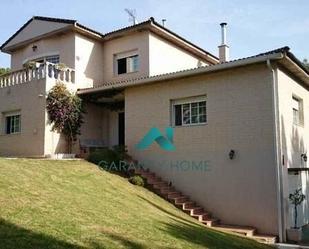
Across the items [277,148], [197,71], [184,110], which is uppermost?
[197,71]

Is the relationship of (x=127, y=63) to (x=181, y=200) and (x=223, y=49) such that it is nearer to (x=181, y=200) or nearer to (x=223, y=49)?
(x=223, y=49)

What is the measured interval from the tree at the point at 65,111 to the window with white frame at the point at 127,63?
335cm

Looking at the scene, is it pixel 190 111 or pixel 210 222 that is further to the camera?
pixel 190 111

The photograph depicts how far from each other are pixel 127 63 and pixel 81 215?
13910mm

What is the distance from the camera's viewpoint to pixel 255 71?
1567 cm

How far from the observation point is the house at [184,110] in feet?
50.0

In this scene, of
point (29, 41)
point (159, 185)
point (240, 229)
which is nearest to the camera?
point (240, 229)

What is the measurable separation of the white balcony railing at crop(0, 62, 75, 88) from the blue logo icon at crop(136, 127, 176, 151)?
18.1 feet

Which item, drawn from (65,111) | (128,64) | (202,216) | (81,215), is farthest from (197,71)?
(81,215)

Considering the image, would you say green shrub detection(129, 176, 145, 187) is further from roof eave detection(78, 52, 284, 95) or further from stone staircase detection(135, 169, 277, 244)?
roof eave detection(78, 52, 284, 95)

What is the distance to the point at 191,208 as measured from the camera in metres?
16.0

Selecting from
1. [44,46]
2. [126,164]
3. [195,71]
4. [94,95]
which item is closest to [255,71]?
[195,71]

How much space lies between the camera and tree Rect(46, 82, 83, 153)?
65.1 ft

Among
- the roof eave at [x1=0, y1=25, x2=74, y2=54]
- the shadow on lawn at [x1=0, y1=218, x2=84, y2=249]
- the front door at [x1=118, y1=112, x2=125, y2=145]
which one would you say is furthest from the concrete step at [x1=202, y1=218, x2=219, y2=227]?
the roof eave at [x1=0, y1=25, x2=74, y2=54]
